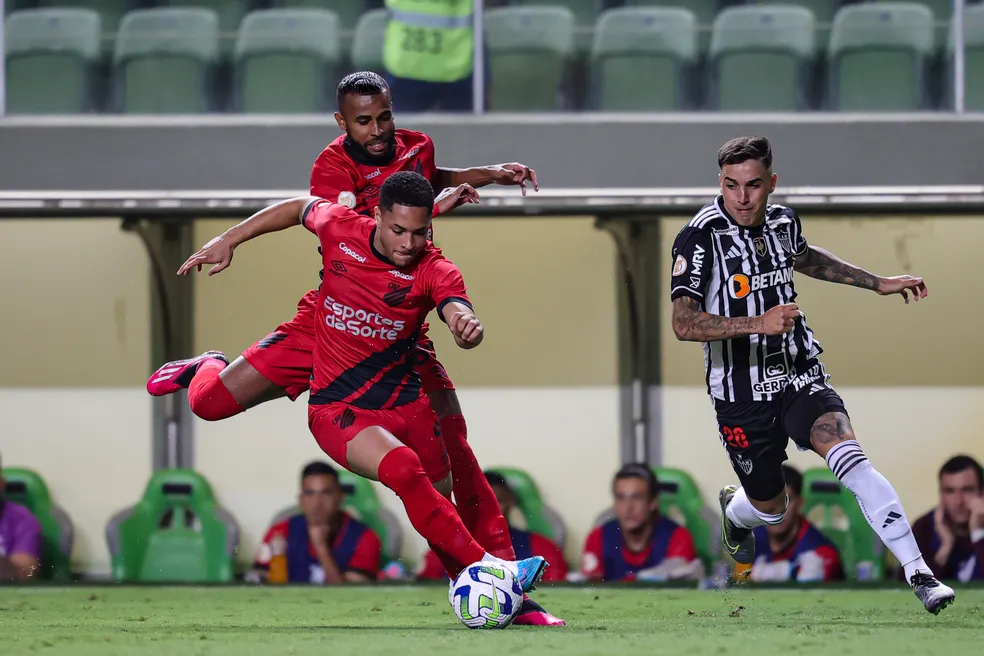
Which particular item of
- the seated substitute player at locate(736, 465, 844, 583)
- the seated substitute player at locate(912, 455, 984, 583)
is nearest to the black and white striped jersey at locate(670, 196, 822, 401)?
the seated substitute player at locate(736, 465, 844, 583)

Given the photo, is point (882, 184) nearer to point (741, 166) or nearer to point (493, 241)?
point (493, 241)

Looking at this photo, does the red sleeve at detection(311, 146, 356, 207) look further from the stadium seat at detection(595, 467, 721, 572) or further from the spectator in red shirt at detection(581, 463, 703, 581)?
the stadium seat at detection(595, 467, 721, 572)

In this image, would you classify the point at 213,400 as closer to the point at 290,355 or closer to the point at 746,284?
the point at 290,355

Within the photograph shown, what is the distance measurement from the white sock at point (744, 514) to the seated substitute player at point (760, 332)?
26 centimetres

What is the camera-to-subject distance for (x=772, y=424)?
232 inches

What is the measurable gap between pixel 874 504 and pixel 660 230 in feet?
15.0

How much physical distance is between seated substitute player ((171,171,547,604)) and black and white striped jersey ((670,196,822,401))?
91 cm

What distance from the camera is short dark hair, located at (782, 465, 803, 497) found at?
912 centimetres

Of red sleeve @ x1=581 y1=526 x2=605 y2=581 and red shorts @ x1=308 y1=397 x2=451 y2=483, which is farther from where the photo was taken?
red sleeve @ x1=581 y1=526 x2=605 y2=581

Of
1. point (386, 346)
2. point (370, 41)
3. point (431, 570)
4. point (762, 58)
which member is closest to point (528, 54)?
point (370, 41)

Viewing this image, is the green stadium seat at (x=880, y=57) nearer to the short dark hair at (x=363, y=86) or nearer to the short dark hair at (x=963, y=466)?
the short dark hair at (x=963, y=466)

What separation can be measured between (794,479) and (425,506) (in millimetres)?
4440

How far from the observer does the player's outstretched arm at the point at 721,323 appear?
5.34 meters

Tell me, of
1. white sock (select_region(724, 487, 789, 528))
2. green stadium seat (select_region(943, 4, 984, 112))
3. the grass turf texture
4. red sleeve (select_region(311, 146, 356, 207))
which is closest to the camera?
the grass turf texture
